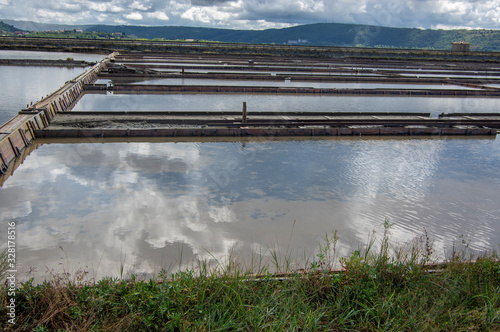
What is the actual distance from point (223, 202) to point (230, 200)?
0.14 m

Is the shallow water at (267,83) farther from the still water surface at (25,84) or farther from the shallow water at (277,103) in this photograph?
the shallow water at (277,103)

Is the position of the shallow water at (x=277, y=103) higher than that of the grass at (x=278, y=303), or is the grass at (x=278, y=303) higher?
the shallow water at (x=277, y=103)

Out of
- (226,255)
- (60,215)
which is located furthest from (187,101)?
(226,255)

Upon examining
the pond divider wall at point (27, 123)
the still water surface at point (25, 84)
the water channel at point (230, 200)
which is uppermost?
the still water surface at point (25, 84)

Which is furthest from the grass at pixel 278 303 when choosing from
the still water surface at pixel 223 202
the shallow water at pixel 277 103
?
the shallow water at pixel 277 103

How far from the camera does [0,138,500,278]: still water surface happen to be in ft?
16.6

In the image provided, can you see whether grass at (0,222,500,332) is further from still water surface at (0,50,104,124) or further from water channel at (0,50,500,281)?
still water surface at (0,50,104,124)

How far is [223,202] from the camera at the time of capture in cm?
644

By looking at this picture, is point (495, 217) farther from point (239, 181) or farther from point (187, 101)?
point (187, 101)

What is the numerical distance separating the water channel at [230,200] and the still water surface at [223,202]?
0.07 feet

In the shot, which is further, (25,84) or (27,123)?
(25,84)

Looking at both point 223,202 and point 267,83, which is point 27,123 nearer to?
point 223,202

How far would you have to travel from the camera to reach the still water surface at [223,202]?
16.6 feet

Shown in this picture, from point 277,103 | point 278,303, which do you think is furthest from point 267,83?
point 278,303
